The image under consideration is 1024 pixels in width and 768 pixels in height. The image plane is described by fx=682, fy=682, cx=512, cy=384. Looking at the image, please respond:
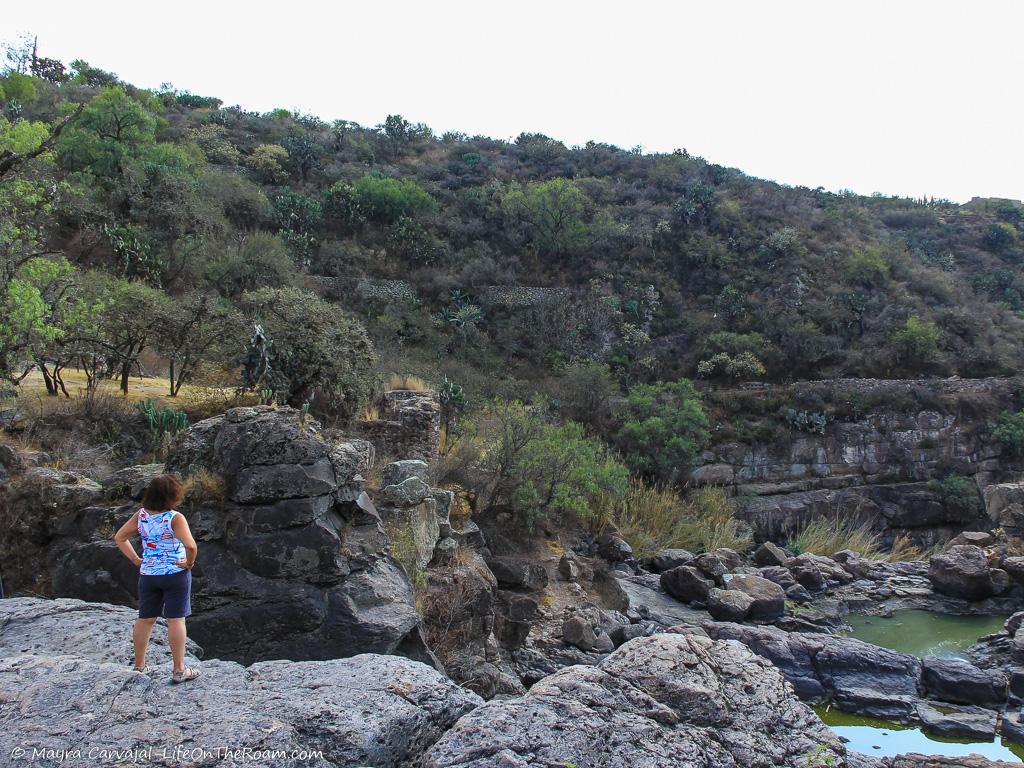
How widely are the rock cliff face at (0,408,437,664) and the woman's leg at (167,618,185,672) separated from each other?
2.19 meters

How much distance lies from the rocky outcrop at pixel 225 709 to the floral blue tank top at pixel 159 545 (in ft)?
1.99

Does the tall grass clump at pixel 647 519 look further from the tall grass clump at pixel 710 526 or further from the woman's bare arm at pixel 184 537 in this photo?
the woman's bare arm at pixel 184 537

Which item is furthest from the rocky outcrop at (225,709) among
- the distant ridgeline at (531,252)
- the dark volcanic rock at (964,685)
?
the distant ridgeline at (531,252)

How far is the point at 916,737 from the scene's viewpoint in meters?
8.53

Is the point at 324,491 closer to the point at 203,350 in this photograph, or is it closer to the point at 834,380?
the point at 203,350

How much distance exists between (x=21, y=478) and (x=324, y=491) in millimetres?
3329

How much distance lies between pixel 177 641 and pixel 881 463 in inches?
975

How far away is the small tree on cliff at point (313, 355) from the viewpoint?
11836mm

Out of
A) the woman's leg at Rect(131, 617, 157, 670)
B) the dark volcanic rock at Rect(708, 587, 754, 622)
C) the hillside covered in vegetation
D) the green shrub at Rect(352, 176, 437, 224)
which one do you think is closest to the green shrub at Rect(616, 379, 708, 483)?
the hillside covered in vegetation

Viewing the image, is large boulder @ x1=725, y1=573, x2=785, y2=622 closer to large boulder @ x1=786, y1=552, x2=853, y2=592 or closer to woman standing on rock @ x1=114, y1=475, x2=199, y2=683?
large boulder @ x1=786, y1=552, x2=853, y2=592

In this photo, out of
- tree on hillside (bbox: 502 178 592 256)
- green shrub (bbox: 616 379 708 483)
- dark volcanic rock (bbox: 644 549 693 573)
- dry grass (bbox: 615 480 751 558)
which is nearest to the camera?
dark volcanic rock (bbox: 644 549 693 573)

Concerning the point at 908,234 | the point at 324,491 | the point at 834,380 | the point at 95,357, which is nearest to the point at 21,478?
the point at 324,491

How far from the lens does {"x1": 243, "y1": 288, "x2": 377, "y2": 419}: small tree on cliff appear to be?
11.8 m

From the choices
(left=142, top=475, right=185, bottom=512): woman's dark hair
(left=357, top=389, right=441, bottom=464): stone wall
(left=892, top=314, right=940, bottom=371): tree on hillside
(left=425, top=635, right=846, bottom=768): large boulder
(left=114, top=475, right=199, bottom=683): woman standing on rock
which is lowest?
(left=357, top=389, right=441, bottom=464): stone wall
